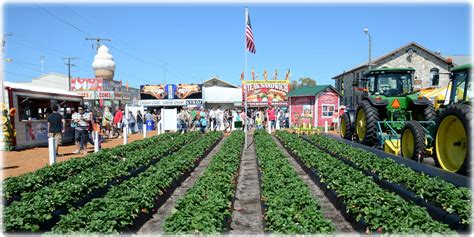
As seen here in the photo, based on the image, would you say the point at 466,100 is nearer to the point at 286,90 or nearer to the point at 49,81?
the point at 286,90

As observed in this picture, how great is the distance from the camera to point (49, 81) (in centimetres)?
5372

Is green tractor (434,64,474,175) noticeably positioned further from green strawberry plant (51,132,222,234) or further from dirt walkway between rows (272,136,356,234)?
green strawberry plant (51,132,222,234)

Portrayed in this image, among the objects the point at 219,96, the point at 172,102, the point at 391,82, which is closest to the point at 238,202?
the point at 391,82

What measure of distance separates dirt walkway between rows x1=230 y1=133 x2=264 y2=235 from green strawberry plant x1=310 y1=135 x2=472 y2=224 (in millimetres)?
2703

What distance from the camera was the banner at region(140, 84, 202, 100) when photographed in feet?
129

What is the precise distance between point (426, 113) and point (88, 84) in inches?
1076

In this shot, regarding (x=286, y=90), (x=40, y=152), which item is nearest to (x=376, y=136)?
(x=40, y=152)

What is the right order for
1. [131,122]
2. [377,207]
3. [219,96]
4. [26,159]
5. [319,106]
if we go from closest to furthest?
[377,207]
[26,159]
[131,122]
[319,106]
[219,96]

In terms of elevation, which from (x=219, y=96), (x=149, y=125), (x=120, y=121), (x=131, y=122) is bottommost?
(x=149, y=125)

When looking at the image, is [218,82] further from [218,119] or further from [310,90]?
[310,90]

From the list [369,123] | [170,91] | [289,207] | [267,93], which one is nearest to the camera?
[289,207]

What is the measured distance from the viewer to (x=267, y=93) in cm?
3688

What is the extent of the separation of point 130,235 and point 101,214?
51 centimetres

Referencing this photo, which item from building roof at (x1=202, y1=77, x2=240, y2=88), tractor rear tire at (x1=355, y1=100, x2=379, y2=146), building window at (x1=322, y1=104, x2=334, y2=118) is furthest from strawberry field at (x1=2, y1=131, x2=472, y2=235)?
building roof at (x1=202, y1=77, x2=240, y2=88)
